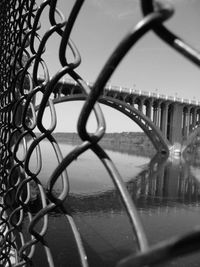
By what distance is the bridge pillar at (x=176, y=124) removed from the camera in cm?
4791

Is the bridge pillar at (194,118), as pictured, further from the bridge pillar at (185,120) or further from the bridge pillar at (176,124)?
the bridge pillar at (176,124)

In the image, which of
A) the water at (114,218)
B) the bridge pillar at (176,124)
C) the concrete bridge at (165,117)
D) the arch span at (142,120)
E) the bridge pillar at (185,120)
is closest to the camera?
the water at (114,218)

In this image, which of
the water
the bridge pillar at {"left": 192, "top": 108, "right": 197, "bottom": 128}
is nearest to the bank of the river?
the bridge pillar at {"left": 192, "top": 108, "right": 197, "bottom": 128}

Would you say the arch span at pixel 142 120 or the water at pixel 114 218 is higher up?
the arch span at pixel 142 120

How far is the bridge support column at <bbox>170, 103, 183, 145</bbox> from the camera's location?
157 feet

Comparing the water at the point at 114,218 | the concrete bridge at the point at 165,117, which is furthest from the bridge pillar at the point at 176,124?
the water at the point at 114,218

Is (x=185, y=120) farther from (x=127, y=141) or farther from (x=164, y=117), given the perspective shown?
(x=127, y=141)

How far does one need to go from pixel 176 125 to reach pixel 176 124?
241 millimetres

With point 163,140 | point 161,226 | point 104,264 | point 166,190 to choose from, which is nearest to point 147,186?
point 166,190

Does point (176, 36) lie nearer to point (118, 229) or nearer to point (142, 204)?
point (118, 229)

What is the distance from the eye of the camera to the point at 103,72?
0.50m

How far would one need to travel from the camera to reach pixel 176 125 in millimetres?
47906

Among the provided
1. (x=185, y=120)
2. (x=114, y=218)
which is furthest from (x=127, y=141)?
(x=114, y=218)

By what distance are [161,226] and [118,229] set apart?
2175 mm
